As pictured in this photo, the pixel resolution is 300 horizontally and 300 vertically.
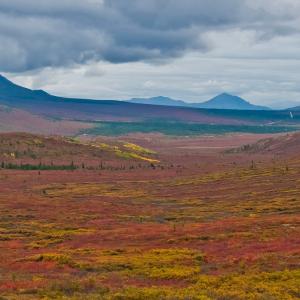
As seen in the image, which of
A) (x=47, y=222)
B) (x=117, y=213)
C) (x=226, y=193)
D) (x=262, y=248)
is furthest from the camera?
(x=226, y=193)

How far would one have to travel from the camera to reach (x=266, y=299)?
38781 millimetres

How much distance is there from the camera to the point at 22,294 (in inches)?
1645

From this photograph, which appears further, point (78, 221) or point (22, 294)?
point (78, 221)

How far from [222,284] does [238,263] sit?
33.1 ft

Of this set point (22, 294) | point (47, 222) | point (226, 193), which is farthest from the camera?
point (226, 193)

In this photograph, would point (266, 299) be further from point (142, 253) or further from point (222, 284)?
point (142, 253)

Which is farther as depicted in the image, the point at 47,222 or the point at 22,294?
the point at 47,222

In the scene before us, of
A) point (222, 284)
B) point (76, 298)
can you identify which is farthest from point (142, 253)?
point (76, 298)

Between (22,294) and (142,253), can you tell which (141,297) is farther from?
(142,253)

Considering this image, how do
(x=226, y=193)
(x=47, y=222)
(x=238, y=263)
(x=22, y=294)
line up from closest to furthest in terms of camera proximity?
(x=22, y=294) → (x=238, y=263) → (x=47, y=222) → (x=226, y=193)

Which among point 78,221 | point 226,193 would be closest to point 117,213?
point 78,221

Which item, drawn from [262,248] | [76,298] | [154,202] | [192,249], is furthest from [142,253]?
[154,202]

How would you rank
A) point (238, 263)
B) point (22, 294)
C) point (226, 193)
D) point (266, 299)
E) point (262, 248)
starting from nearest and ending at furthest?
1. point (266, 299)
2. point (22, 294)
3. point (238, 263)
4. point (262, 248)
5. point (226, 193)

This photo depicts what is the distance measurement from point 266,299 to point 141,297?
7.73 metres
